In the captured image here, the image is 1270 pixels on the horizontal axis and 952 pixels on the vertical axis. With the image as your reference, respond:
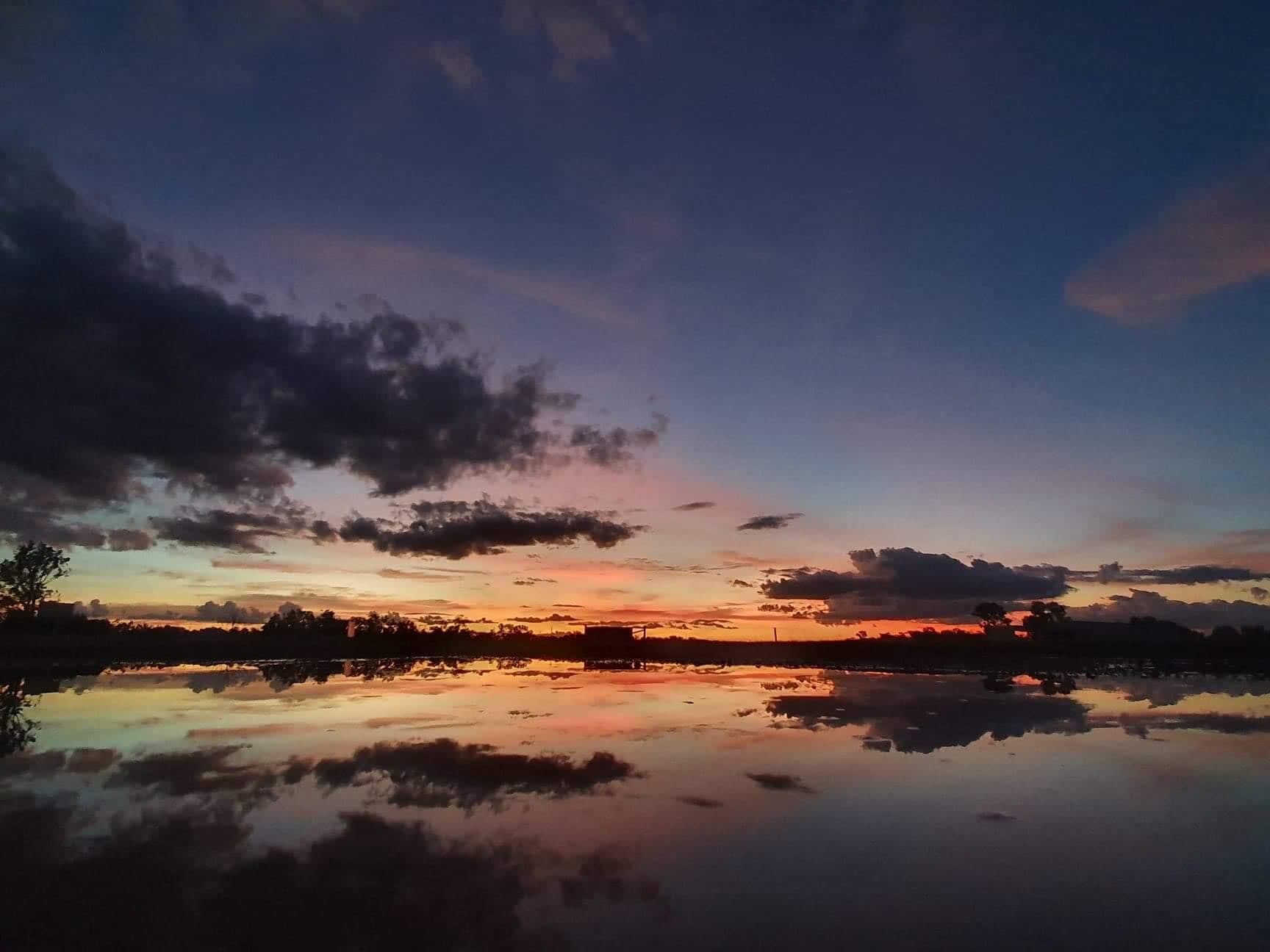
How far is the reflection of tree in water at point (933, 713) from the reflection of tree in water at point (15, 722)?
953 inches

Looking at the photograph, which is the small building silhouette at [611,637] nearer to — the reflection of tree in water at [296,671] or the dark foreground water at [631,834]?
the reflection of tree in water at [296,671]

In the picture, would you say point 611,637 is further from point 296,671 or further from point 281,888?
point 281,888

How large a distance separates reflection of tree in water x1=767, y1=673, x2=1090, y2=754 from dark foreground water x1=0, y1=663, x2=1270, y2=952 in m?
0.40

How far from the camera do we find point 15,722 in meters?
24.4

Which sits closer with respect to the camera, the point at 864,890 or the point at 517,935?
the point at 517,935

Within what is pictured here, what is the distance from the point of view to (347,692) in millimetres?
36562

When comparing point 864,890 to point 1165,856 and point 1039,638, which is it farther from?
point 1039,638

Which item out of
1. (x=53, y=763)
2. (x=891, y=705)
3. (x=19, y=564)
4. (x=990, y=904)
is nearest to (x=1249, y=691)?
(x=891, y=705)

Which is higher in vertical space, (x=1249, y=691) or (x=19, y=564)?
(x=19, y=564)

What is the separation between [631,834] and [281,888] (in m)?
5.45

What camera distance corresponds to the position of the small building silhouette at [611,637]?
369ft

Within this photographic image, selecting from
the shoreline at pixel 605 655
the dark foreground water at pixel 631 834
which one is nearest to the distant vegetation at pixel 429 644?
the shoreline at pixel 605 655

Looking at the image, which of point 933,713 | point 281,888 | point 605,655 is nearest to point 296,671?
point 933,713

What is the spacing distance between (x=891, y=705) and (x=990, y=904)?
2332 cm
